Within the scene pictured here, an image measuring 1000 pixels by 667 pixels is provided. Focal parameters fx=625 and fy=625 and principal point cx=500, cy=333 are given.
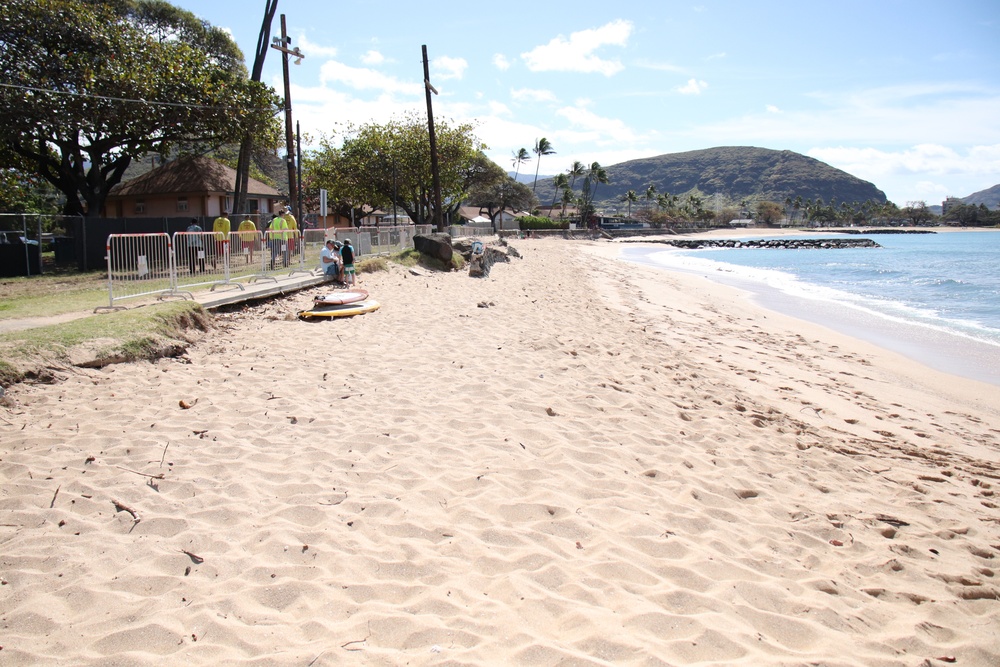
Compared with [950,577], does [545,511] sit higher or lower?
higher

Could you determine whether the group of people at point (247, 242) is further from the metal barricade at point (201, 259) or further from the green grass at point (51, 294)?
the green grass at point (51, 294)

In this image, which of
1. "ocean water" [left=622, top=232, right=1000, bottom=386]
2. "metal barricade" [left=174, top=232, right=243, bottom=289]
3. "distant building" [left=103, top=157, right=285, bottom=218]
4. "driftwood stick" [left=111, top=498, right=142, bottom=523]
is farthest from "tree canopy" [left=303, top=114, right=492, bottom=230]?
"driftwood stick" [left=111, top=498, right=142, bottom=523]

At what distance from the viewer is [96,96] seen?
1967 cm

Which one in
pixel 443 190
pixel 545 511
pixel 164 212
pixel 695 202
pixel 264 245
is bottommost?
pixel 545 511

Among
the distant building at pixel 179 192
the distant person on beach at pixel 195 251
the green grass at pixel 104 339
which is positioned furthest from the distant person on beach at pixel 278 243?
the distant building at pixel 179 192

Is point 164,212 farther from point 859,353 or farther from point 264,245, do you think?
point 859,353

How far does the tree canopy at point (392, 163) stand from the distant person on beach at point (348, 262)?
2532cm

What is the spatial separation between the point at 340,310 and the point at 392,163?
3177cm

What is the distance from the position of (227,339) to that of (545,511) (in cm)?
661

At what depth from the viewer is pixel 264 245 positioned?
1495 centimetres

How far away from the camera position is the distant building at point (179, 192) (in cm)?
3167

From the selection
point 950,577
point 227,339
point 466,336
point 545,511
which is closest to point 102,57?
point 227,339

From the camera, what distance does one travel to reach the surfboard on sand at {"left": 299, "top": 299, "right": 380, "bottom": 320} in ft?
35.4

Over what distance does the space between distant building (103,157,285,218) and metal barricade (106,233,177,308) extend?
2202 centimetres
